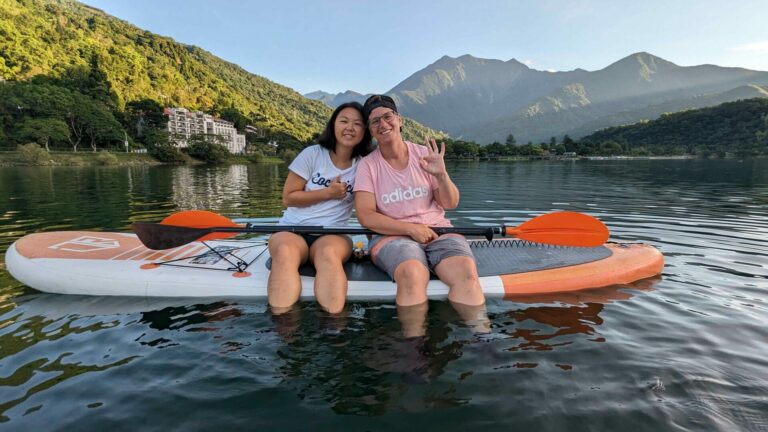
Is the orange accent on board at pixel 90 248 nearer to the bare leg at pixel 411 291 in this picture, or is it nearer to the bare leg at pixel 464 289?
the bare leg at pixel 411 291

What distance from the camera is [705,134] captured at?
4897 inches

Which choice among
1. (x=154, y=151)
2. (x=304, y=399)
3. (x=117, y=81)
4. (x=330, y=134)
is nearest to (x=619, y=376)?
(x=304, y=399)

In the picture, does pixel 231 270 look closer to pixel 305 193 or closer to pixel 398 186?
pixel 305 193

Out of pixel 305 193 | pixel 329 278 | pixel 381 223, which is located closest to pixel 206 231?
pixel 305 193

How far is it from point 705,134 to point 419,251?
161 m

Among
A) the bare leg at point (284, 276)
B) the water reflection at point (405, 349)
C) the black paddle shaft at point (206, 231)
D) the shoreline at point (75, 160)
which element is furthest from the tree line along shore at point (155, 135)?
the water reflection at point (405, 349)

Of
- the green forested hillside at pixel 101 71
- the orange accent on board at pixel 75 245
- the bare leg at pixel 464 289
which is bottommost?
the bare leg at pixel 464 289

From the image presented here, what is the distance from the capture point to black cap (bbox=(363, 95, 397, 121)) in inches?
160

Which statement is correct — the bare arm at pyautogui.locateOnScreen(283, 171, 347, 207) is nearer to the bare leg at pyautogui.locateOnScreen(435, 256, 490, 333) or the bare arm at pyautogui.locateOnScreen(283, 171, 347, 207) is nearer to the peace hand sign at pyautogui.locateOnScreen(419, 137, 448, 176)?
the peace hand sign at pyautogui.locateOnScreen(419, 137, 448, 176)

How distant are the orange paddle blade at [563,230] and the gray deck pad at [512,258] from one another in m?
0.24

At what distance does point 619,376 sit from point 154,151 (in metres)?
Answer: 76.3

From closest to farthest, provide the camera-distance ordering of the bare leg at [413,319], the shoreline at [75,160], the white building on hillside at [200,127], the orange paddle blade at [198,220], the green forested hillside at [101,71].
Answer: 1. the bare leg at [413,319]
2. the orange paddle blade at [198,220]
3. the shoreline at [75,160]
4. the green forested hillside at [101,71]
5. the white building on hillside at [200,127]

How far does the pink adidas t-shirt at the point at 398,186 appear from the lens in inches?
161

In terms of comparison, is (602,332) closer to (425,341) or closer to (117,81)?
(425,341)
